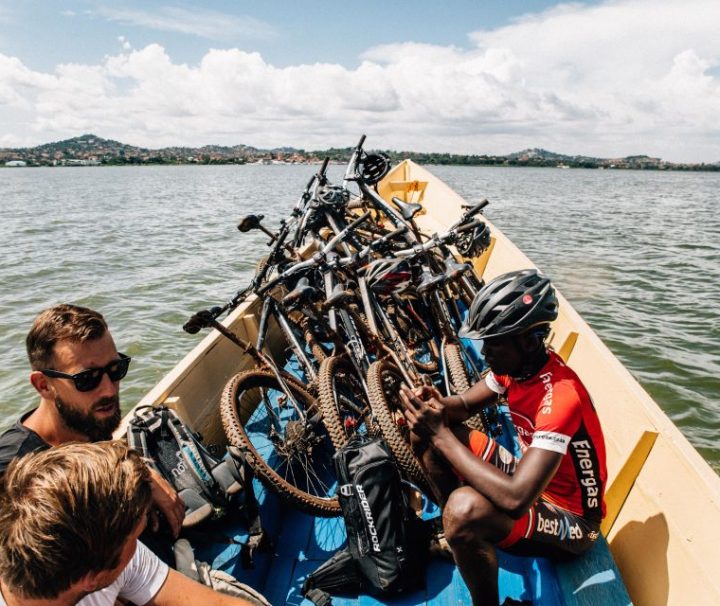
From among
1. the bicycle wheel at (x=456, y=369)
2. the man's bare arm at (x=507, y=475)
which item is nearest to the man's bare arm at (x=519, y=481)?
the man's bare arm at (x=507, y=475)

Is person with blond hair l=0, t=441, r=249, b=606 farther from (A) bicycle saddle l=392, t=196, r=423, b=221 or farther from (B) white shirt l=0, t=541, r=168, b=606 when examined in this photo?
(A) bicycle saddle l=392, t=196, r=423, b=221

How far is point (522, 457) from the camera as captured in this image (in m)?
2.06

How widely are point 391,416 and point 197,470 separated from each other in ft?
4.31

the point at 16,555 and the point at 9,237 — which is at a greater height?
the point at 16,555

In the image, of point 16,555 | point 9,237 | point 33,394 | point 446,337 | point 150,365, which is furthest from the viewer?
point 9,237

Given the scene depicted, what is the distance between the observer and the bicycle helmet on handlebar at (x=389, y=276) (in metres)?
4.37

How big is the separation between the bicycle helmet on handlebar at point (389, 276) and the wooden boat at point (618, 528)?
5.44ft

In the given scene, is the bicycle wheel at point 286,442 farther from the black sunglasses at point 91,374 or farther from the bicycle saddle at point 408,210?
the bicycle saddle at point 408,210

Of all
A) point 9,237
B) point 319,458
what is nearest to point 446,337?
point 319,458

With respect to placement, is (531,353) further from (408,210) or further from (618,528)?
(408,210)

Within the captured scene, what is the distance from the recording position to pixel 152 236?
19.0 meters

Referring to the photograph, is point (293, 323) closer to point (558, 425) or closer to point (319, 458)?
point (319, 458)

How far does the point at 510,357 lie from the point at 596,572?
1161mm

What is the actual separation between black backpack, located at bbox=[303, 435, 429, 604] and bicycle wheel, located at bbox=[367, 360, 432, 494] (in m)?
0.34
